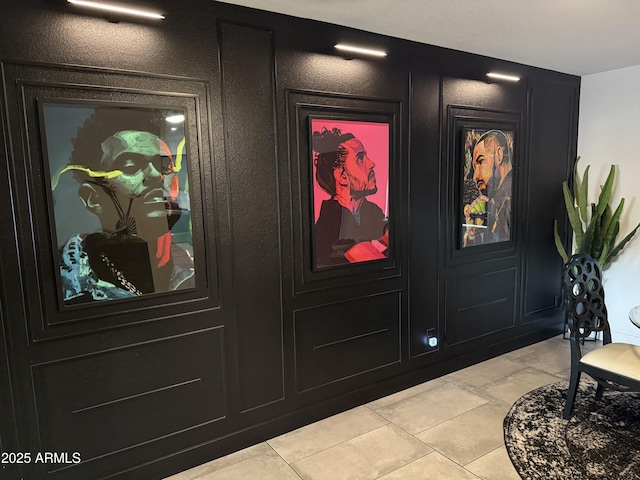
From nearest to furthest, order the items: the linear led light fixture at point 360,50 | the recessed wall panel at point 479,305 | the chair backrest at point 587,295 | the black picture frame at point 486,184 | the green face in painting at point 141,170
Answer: the green face in painting at point 141,170 → the linear led light fixture at point 360,50 → the chair backrest at point 587,295 → the black picture frame at point 486,184 → the recessed wall panel at point 479,305

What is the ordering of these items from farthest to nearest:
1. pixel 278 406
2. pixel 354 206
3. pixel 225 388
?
pixel 354 206
pixel 278 406
pixel 225 388

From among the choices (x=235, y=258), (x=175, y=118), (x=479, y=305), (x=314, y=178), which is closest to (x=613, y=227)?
(x=479, y=305)

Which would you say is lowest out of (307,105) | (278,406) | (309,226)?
(278,406)

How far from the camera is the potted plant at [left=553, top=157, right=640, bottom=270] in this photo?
403 cm

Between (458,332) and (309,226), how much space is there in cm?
180

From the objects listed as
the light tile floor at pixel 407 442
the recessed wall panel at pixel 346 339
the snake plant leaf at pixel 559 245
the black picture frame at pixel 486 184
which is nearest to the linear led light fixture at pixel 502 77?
the black picture frame at pixel 486 184

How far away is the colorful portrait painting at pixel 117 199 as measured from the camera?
6.72ft

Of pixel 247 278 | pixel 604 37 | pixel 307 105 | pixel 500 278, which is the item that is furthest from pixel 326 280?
pixel 604 37

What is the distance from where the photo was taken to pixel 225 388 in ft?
8.55

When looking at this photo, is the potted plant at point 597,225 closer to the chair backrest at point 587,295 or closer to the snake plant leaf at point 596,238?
the snake plant leaf at point 596,238

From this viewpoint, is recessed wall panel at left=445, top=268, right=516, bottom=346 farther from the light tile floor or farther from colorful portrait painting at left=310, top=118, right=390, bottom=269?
colorful portrait painting at left=310, top=118, right=390, bottom=269

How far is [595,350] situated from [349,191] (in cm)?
194

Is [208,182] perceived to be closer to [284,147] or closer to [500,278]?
[284,147]

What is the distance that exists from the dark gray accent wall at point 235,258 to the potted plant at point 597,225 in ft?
3.11
